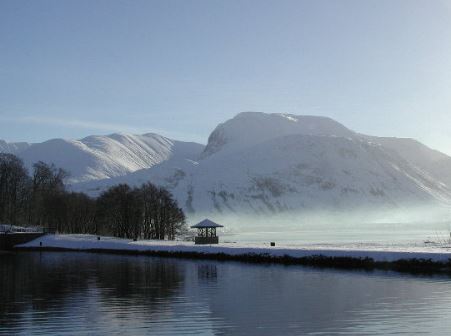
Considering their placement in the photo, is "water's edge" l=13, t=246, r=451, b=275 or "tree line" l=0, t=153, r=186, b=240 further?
"tree line" l=0, t=153, r=186, b=240

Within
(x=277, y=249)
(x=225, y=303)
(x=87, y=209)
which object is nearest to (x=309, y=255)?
(x=277, y=249)

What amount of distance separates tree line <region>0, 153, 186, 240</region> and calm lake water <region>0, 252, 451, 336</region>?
6292cm

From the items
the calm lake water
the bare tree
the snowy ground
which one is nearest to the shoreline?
the snowy ground

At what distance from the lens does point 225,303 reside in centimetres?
3045

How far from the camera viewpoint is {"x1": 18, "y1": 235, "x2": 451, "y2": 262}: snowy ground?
A: 50.1 m

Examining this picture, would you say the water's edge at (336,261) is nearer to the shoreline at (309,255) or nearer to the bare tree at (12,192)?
the shoreline at (309,255)

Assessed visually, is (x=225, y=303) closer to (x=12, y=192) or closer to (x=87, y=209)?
(x=87, y=209)

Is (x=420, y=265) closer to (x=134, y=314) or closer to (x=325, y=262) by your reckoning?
(x=325, y=262)

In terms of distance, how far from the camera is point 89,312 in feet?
91.4

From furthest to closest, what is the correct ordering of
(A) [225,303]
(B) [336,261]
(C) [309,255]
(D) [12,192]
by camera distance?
1. (D) [12,192]
2. (C) [309,255]
3. (B) [336,261]
4. (A) [225,303]

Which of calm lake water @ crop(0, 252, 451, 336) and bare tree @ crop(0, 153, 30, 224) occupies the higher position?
bare tree @ crop(0, 153, 30, 224)

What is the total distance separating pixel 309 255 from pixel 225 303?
90.2 ft

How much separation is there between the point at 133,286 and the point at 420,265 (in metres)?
23.7

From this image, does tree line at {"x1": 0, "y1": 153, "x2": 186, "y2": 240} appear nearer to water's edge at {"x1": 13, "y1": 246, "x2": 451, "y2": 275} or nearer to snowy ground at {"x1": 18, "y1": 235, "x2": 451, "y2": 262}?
snowy ground at {"x1": 18, "y1": 235, "x2": 451, "y2": 262}
